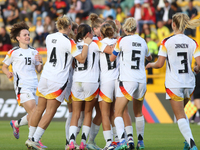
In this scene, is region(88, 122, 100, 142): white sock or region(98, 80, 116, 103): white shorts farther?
region(88, 122, 100, 142): white sock

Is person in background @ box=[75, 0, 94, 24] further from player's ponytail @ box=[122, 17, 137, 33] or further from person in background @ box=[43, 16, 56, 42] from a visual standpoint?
player's ponytail @ box=[122, 17, 137, 33]

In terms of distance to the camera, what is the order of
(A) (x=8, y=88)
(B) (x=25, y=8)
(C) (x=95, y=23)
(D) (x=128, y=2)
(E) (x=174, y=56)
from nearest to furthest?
(E) (x=174, y=56), (C) (x=95, y=23), (A) (x=8, y=88), (D) (x=128, y=2), (B) (x=25, y=8)

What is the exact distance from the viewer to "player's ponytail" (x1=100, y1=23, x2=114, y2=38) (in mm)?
6734

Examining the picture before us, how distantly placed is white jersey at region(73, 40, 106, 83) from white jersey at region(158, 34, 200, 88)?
1247 millimetres

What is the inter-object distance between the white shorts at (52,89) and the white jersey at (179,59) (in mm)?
1887

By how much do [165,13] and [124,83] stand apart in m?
11.2

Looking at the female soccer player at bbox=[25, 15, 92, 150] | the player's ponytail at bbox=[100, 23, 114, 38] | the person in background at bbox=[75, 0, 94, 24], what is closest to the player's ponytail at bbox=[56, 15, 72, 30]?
the female soccer player at bbox=[25, 15, 92, 150]

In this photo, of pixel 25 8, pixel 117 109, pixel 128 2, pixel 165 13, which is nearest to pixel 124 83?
pixel 117 109

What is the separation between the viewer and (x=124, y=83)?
21.2ft

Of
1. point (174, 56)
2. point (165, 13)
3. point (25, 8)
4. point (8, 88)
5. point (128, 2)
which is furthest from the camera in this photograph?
point (25, 8)

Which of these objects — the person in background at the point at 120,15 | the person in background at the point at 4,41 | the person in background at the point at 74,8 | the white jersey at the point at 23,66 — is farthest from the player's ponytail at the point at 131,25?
the person in background at the point at 74,8

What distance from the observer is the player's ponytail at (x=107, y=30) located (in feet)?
22.1

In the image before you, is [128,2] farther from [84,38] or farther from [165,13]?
[84,38]

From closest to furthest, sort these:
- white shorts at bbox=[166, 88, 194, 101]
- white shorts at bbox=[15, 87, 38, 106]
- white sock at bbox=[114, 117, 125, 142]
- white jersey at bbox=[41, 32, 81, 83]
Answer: white shorts at bbox=[166, 88, 194, 101] → white sock at bbox=[114, 117, 125, 142] → white jersey at bbox=[41, 32, 81, 83] → white shorts at bbox=[15, 87, 38, 106]
